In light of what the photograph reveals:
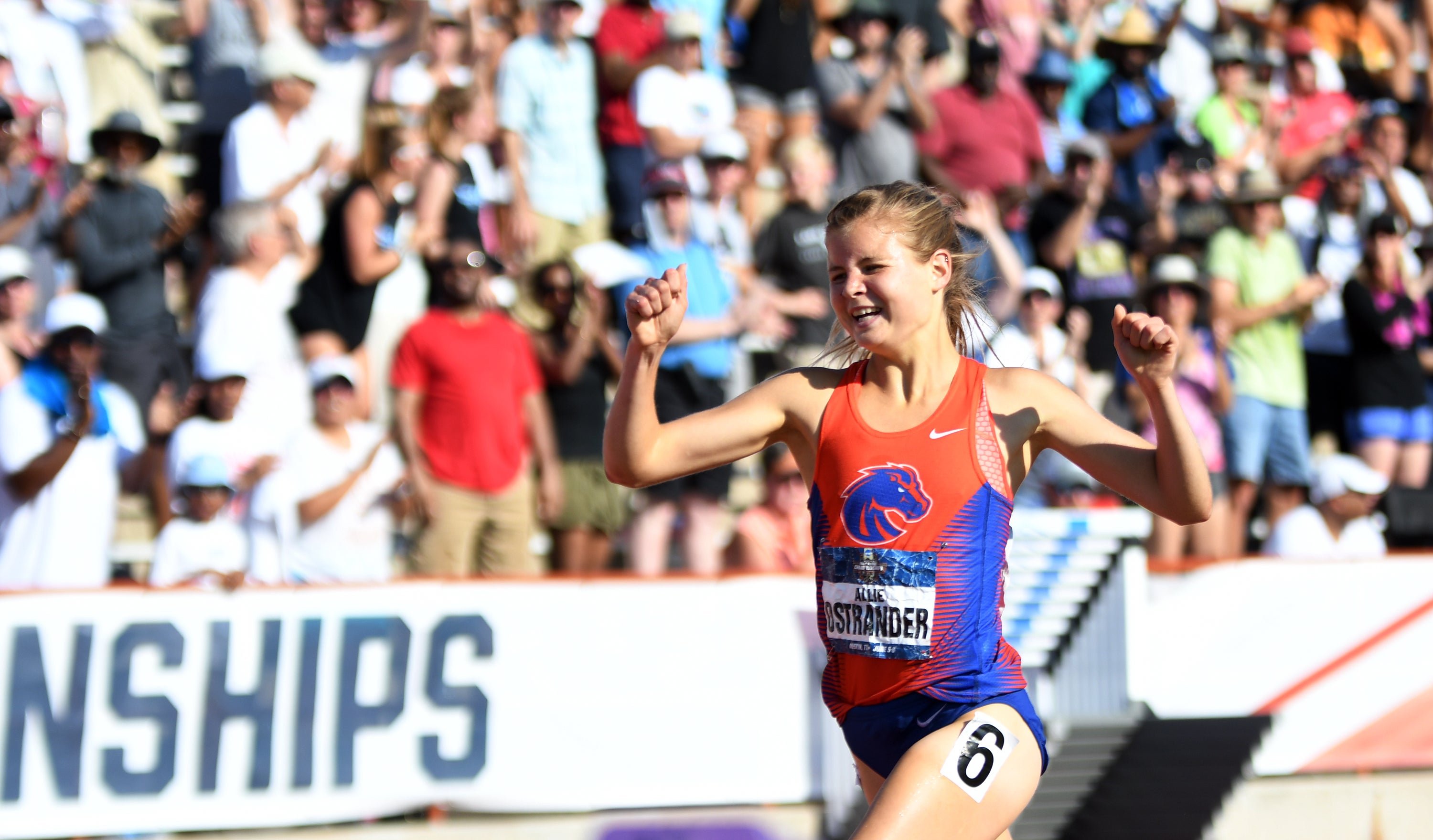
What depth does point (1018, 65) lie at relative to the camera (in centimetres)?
1141

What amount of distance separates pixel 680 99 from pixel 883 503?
6007mm

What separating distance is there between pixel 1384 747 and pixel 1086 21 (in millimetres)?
5860

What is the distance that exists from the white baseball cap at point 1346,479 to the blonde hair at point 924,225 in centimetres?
546

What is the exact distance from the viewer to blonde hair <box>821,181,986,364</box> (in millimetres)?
3695

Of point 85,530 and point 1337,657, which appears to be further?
point 1337,657

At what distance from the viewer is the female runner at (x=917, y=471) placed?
356 cm

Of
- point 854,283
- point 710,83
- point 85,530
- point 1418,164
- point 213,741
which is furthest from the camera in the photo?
point 1418,164

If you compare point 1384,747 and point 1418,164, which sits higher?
point 1418,164

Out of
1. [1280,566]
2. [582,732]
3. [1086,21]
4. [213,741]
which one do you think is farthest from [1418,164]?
[213,741]

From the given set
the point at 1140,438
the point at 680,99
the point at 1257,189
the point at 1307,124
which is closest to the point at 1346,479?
the point at 1257,189

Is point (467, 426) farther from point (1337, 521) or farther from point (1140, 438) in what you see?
point (1337, 521)

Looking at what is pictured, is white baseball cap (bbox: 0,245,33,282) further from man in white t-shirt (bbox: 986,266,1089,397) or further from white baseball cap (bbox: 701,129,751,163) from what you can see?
man in white t-shirt (bbox: 986,266,1089,397)

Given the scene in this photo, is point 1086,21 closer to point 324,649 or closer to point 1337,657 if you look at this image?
point 1337,657

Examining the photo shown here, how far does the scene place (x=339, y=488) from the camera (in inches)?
285
